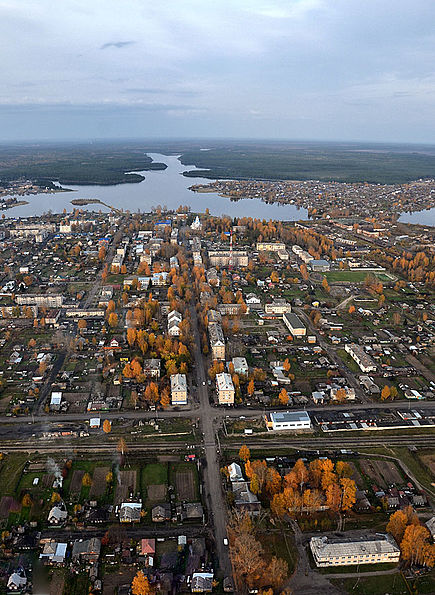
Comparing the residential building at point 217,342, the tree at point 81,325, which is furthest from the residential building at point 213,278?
the tree at point 81,325

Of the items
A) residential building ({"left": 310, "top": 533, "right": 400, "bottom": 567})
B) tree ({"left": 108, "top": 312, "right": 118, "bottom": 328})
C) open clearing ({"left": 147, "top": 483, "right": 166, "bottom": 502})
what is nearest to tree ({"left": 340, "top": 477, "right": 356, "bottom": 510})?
A: residential building ({"left": 310, "top": 533, "right": 400, "bottom": 567})

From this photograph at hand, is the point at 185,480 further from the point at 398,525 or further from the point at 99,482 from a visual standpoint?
the point at 398,525

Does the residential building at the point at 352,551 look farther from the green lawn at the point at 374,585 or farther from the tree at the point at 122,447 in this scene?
the tree at the point at 122,447

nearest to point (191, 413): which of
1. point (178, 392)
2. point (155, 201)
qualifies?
point (178, 392)

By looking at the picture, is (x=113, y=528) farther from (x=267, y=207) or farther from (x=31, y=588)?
(x=267, y=207)

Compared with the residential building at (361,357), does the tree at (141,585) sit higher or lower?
lower
